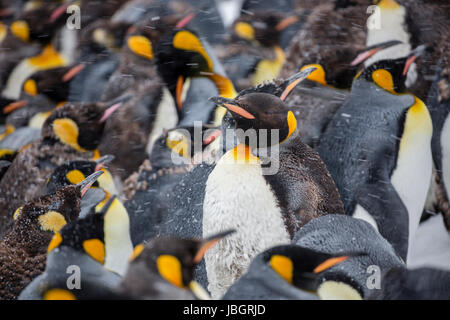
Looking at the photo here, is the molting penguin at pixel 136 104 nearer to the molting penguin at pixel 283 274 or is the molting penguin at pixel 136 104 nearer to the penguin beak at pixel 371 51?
the penguin beak at pixel 371 51

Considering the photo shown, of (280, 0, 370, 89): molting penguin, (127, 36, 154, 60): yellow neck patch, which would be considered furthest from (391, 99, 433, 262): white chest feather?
(127, 36, 154, 60): yellow neck patch

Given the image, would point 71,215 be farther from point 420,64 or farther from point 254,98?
point 420,64

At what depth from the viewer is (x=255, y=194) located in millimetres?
1875

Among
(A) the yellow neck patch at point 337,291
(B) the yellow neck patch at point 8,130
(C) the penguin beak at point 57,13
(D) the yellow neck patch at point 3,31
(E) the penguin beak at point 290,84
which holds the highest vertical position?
(E) the penguin beak at point 290,84

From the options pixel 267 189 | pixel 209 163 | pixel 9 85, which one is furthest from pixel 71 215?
pixel 9 85

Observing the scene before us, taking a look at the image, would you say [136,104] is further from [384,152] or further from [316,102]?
[384,152]

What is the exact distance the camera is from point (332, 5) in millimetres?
3322

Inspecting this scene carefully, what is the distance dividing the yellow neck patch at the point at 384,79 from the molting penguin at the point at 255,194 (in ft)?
2.16

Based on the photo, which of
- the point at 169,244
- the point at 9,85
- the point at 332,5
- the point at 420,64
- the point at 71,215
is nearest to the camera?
the point at 169,244

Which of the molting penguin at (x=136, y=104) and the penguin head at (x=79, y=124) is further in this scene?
the molting penguin at (x=136, y=104)

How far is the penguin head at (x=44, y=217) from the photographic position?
6.52 ft

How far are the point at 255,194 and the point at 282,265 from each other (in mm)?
421

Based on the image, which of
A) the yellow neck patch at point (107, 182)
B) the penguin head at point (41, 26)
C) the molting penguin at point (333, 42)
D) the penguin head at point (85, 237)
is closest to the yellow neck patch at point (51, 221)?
the penguin head at point (85, 237)
